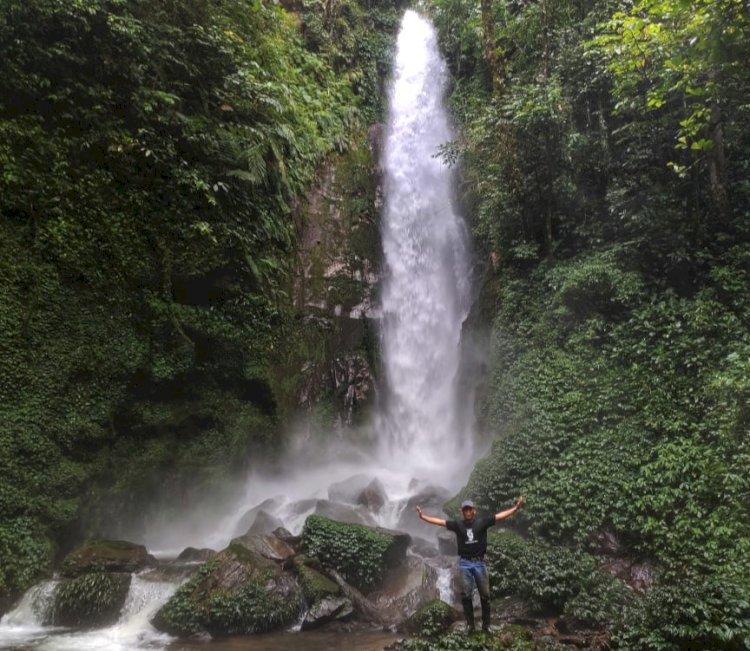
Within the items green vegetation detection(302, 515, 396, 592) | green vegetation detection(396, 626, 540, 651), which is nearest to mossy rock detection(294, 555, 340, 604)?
green vegetation detection(302, 515, 396, 592)

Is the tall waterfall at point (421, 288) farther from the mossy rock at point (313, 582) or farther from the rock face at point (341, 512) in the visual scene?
the mossy rock at point (313, 582)

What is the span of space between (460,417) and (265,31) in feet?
42.1

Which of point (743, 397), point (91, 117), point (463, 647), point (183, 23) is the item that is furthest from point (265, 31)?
point (463, 647)

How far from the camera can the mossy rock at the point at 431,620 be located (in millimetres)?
7324

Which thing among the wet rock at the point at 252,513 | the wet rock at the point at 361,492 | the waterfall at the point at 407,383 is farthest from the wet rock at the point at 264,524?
the wet rock at the point at 361,492

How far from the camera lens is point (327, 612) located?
26.1 feet

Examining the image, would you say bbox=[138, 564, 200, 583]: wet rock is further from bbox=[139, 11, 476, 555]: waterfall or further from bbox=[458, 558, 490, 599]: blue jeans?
bbox=[458, 558, 490, 599]: blue jeans

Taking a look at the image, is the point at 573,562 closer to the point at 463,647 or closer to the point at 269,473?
the point at 463,647

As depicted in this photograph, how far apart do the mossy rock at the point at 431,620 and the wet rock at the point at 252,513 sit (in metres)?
5.40

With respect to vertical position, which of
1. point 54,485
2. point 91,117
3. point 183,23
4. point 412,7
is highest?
point 412,7

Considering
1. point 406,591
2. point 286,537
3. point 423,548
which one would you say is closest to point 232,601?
point 286,537

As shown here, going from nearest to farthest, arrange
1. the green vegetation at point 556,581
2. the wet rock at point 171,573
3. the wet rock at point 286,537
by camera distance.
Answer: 1. the green vegetation at point 556,581
2. the wet rock at point 171,573
3. the wet rock at point 286,537

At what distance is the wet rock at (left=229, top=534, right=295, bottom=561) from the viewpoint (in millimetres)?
9159

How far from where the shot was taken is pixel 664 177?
38.0 feet
